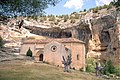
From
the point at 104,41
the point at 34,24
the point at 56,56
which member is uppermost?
the point at 34,24

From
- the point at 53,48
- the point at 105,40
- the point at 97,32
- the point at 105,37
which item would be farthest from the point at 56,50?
the point at 105,40

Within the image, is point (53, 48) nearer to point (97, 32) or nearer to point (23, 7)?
point (97, 32)

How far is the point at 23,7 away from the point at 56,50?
36784 millimetres

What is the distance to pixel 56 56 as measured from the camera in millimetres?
61438

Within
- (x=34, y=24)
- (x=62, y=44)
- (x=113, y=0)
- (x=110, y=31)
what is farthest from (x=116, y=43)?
(x=113, y=0)

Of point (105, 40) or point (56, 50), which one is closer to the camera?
point (56, 50)

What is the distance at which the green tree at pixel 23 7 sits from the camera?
Result: 80.0ft

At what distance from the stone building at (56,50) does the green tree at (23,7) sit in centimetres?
3511

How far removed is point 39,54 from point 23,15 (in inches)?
1543

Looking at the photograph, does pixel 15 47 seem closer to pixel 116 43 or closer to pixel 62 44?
pixel 62 44

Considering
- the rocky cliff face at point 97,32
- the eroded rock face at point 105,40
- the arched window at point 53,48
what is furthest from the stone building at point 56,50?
the rocky cliff face at point 97,32

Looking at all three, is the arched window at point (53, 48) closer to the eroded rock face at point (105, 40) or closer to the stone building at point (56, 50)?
the stone building at point (56, 50)

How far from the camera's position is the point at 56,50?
61594mm

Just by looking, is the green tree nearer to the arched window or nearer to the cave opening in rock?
the arched window
